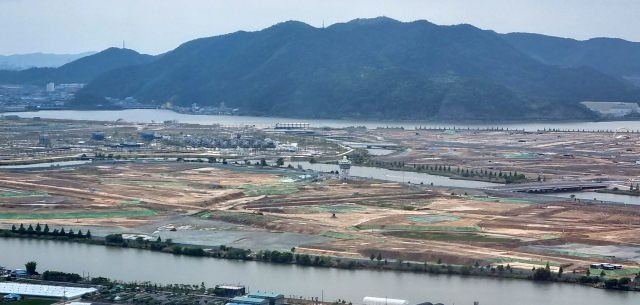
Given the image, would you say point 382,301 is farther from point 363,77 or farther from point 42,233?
point 363,77

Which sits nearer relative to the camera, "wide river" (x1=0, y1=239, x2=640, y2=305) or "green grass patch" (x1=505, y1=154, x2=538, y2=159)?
"wide river" (x1=0, y1=239, x2=640, y2=305)

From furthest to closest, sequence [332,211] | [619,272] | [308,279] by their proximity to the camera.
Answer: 1. [332,211]
2. [619,272]
3. [308,279]

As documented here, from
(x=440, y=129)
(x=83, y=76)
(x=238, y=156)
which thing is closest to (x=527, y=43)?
(x=83, y=76)

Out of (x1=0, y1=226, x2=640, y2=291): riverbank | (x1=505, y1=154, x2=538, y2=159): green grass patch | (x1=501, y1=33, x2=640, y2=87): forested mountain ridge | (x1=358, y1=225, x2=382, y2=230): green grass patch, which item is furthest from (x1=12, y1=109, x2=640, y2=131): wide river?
(x1=501, y1=33, x2=640, y2=87): forested mountain ridge

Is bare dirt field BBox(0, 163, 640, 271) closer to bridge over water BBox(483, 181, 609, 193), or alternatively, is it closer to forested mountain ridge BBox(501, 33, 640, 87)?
bridge over water BBox(483, 181, 609, 193)

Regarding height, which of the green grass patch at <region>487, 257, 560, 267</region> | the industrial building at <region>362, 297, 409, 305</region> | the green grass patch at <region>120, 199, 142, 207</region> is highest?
the green grass patch at <region>120, 199, 142, 207</region>

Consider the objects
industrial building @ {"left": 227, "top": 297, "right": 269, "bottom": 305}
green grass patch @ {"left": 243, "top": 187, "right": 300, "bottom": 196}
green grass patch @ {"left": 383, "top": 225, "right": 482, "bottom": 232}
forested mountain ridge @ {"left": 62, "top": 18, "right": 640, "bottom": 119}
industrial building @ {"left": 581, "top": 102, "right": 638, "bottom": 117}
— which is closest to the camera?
industrial building @ {"left": 227, "top": 297, "right": 269, "bottom": 305}

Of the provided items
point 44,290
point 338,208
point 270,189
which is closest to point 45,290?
point 44,290
